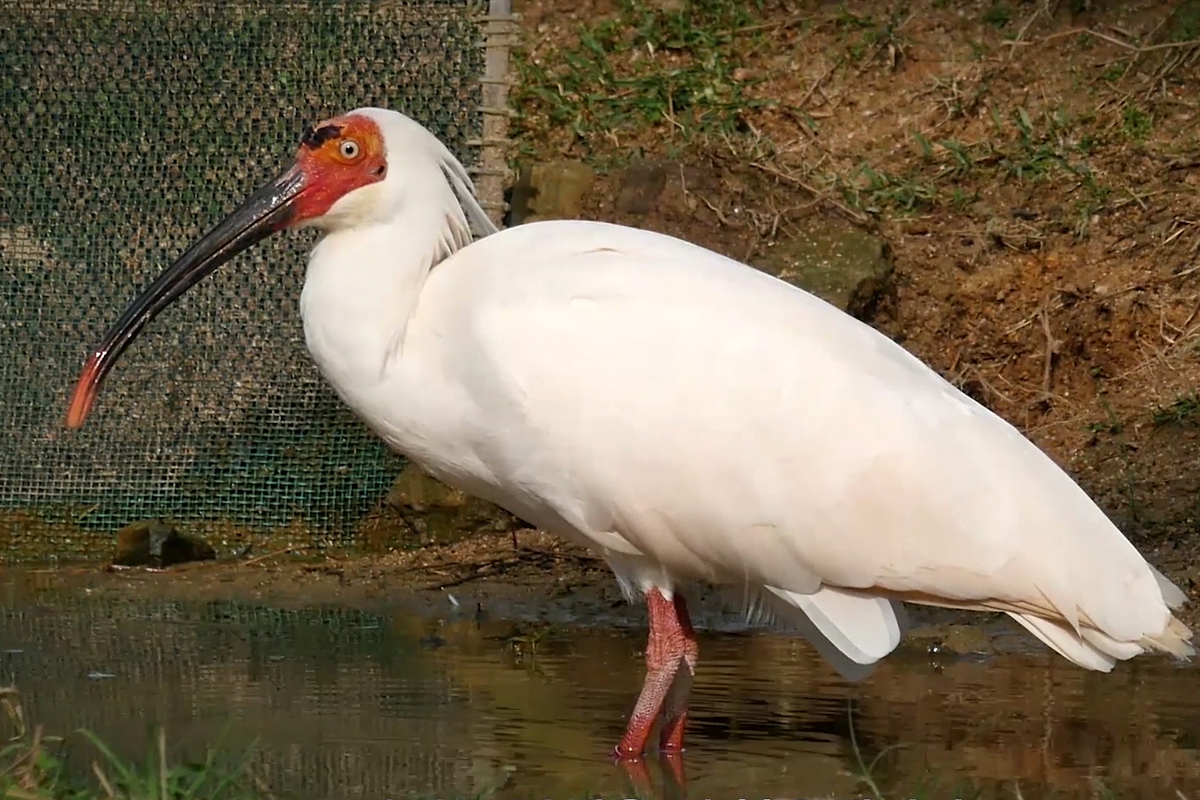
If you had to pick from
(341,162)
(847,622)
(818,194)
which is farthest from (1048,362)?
(341,162)

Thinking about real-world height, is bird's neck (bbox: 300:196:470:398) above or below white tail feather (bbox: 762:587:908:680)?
above

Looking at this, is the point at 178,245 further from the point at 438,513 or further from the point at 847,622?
the point at 847,622

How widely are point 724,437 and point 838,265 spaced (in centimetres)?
349

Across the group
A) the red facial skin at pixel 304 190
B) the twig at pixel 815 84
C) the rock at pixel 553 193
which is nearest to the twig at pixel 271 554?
the rock at pixel 553 193

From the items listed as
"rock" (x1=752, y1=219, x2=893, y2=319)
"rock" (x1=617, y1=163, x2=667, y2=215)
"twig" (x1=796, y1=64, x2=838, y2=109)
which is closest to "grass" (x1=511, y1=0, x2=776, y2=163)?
"twig" (x1=796, y1=64, x2=838, y2=109)

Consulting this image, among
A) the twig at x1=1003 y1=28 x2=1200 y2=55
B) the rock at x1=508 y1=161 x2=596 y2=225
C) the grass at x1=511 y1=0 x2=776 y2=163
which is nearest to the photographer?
the rock at x1=508 y1=161 x2=596 y2=225

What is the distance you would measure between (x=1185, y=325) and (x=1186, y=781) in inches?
157

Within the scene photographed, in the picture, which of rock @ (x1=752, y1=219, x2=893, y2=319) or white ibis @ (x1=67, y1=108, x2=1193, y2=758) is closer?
white ibis @ (x1=67, y1=108, x2=1193, y2=758)

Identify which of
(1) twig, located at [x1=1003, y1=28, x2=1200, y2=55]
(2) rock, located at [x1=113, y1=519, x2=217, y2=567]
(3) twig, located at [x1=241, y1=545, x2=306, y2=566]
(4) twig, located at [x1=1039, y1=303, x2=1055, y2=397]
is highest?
(1) twig, located at [x1=1003, y1=28, x2=1200, y2=55]

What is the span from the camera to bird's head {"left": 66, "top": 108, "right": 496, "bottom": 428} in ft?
19.8

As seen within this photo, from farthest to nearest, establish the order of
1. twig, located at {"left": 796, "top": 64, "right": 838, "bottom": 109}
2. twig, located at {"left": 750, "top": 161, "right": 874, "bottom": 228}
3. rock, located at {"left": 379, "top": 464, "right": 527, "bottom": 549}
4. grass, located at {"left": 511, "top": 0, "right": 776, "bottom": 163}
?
twig, located at {"left": 796, "top": 64, "right": 838, "bottom": 109} < grass, located at {"left": 511, "top": 0, "right": 776, "bottom": 163} < twig, located at {"left": 750, "top": 161, "right": 874, "bottom": 228} < rock, located at {"left": 379, "top": 464, "right": 527, "bottom": 549}

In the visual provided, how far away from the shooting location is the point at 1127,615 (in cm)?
555

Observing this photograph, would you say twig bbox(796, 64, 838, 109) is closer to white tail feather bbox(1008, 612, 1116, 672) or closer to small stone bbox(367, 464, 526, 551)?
small stone bbox(367, 464, 526, 551)

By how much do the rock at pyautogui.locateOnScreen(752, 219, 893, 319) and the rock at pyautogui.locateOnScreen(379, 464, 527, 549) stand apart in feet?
5.21
